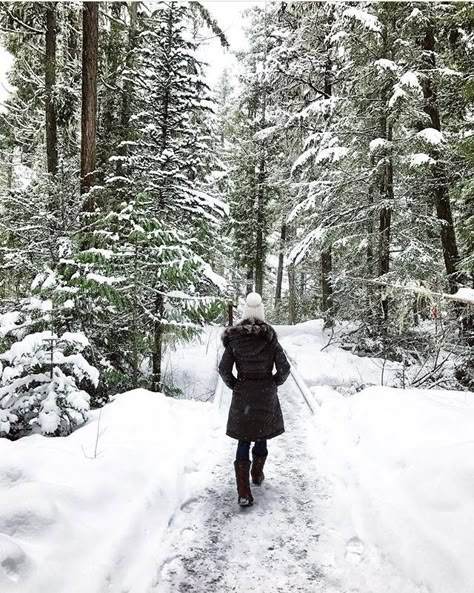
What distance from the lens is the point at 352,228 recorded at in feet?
47.5

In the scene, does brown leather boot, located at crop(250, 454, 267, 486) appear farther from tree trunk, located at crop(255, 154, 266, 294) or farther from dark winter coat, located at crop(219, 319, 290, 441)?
tree trunk, located at crop(255, 154, 266, 294)

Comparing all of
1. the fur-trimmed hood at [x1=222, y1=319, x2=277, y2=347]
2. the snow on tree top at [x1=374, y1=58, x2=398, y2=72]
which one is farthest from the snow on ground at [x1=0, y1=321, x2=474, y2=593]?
the snow on tree top at [x1=374, y1=58, x2=398, y2=72]

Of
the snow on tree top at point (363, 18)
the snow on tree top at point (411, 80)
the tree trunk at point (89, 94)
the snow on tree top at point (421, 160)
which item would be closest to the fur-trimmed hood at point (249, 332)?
the tree trunk at point (89, 94)

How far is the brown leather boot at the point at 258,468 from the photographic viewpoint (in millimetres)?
5211

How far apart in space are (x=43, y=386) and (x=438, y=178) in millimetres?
11036

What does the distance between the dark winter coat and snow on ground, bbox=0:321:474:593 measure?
32.9 inches

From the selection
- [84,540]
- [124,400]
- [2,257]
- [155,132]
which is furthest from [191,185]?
[84,540]

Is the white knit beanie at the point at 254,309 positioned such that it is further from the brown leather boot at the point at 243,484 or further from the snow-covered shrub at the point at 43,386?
the snow-covered shrub at the point at 43,386

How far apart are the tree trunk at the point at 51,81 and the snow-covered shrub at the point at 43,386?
7.82 meters

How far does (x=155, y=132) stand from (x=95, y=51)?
202 centimetres

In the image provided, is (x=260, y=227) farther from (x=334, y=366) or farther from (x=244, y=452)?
(x=244, y=452)

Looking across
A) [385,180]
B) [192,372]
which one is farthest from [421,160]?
[192,372]

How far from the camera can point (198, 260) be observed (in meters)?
8.73

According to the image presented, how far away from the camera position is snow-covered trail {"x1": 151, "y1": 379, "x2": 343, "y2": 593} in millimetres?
3492
